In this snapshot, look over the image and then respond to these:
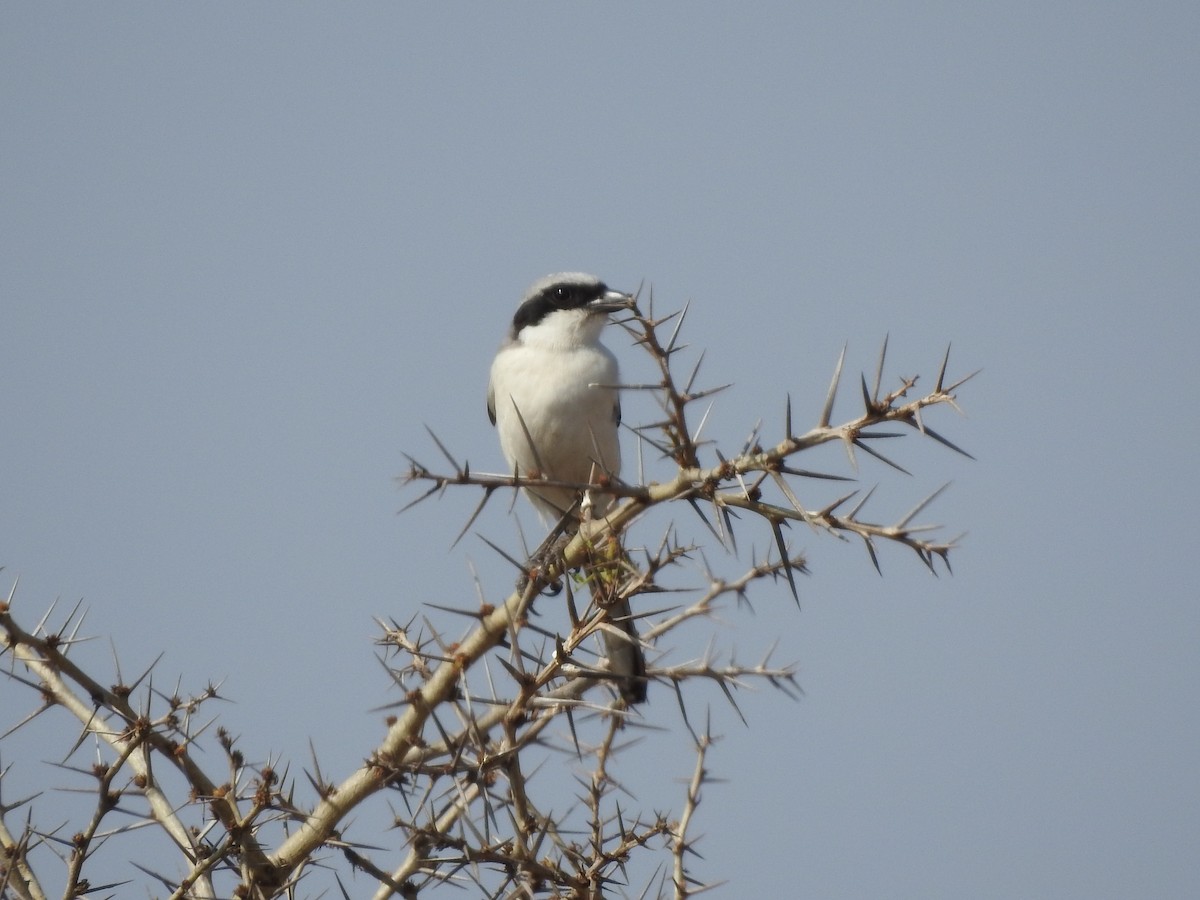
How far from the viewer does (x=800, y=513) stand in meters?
2.46

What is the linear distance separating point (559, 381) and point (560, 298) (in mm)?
786

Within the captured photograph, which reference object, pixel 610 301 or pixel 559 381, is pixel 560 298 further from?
pixel 559 381

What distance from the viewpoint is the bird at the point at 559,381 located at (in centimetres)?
650

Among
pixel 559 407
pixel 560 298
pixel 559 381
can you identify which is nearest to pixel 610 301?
pixel 560 298

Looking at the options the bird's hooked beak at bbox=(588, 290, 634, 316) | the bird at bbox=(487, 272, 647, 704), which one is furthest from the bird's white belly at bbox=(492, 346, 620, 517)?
the bird's hooked beak at bbox=(588, 290, 634, 316)

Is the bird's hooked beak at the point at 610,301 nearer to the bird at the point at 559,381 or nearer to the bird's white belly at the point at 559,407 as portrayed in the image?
the bird at the point at 559,381

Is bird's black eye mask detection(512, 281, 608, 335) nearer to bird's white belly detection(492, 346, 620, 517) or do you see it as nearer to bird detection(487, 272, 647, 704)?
bird detection(487, 272, 647, 704)

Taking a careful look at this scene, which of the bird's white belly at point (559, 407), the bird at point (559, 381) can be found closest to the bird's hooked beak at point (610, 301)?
the bird at point (559, 381)

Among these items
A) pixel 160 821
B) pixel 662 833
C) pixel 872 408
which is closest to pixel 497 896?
pixel 662 833

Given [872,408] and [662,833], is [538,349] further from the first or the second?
[872,408]

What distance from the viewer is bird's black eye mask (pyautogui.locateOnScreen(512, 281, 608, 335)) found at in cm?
714

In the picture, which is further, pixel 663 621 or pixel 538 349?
pixel 538 349

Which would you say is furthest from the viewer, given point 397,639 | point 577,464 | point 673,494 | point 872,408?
point 577,464

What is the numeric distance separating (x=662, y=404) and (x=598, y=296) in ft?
14.9
